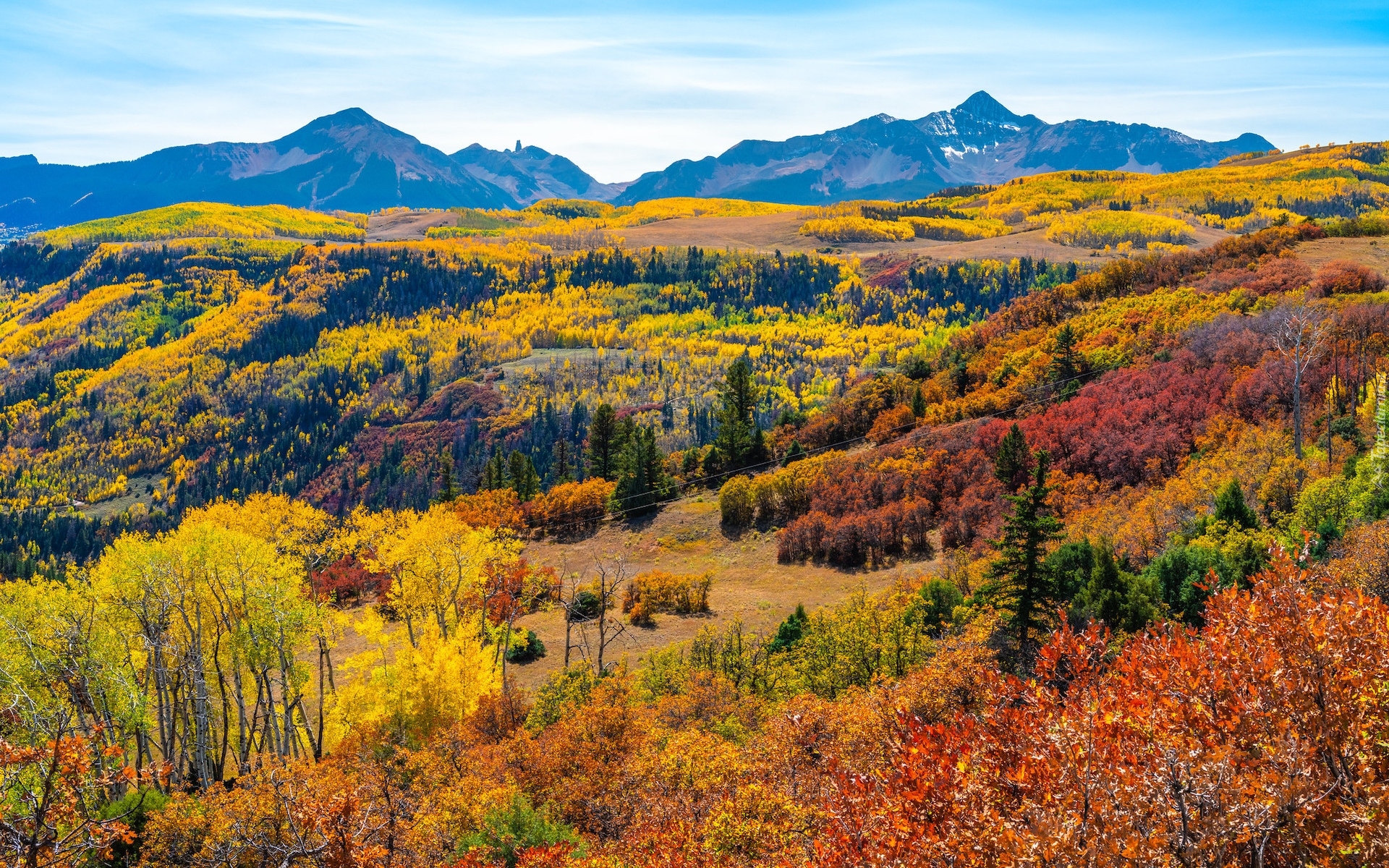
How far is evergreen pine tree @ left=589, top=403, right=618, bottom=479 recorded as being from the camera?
10281cm

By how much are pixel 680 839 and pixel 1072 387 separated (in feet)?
221

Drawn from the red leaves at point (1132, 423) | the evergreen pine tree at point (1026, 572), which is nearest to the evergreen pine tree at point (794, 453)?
the red leaves at point (1132, 423)

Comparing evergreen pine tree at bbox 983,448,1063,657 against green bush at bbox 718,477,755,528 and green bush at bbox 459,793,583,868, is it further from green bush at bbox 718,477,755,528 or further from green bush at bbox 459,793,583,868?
green bush at bbox 718,477,755,528

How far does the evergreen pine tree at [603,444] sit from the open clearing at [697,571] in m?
19.0

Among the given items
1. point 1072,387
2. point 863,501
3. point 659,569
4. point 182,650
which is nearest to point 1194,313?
point 1072,387

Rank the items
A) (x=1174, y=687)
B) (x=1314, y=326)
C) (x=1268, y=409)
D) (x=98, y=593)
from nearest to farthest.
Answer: (x=1174, y=687)
(x=98, y=593)
(x=1314, y=326)
(x=1268, y=409)

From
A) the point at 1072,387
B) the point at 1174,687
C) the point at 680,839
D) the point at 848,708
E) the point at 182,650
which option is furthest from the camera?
the point at 1072,387

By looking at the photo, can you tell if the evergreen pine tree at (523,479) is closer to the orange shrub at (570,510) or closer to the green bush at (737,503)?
the orange shrub at (570,510)

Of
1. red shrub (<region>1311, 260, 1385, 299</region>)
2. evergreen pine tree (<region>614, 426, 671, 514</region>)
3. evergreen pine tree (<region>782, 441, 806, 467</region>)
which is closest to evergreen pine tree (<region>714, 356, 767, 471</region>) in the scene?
evergreen pine tree (<region>782, 441, 806, 467</region>)

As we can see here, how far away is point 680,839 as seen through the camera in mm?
19141

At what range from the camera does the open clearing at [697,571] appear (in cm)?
5709

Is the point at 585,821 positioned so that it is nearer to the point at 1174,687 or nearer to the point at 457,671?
the point at 457,671

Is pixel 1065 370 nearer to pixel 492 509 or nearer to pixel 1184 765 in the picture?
pixel 492 509

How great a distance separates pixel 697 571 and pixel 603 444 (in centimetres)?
3830
